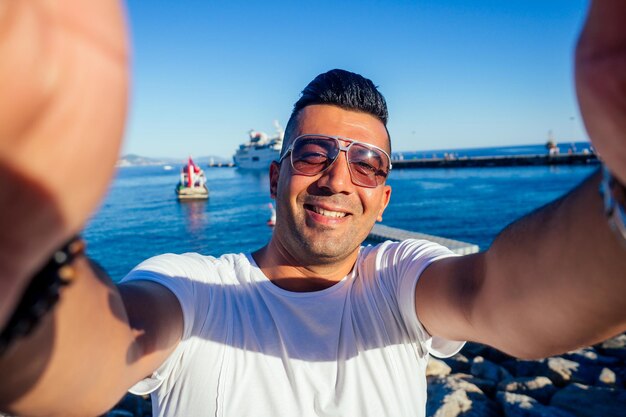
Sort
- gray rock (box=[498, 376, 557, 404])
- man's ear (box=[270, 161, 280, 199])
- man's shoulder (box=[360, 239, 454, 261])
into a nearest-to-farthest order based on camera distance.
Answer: man's shoulder (box=[360, 239, 454, 261])
man's ear (box=[270, 161, 280, 199])
gray rock (box=[498, 376, 557, 404])

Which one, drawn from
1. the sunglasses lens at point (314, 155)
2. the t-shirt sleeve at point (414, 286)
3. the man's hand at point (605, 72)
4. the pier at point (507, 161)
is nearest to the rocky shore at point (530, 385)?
the t-shirt sleeve at point (414, 286)

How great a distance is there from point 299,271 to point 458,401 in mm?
3114

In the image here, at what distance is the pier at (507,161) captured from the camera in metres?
50.6

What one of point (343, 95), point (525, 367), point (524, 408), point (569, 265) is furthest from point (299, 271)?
point (525, 367)

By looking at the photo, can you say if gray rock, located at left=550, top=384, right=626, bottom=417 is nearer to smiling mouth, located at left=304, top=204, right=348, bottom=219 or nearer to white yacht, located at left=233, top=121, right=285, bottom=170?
smiling mouth, located at left=304, top=204, right=348, bottom=219

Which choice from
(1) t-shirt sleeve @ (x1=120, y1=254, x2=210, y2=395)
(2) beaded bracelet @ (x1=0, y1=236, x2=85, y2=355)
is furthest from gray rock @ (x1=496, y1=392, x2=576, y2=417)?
(2) beaded bracelet @ (x1=0, y1=236, x2=85, y2=355)

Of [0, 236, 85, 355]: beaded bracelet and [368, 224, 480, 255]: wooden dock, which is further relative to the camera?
[368, 224, 480, 255]: wooden dock

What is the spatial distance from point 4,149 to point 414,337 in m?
1.78

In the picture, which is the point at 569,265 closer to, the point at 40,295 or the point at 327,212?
the point at 40,295

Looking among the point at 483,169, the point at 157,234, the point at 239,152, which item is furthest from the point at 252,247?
the point at 239,152

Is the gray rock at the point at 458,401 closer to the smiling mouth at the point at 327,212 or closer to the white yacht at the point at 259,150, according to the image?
the smiling mouth at the point at 327,212

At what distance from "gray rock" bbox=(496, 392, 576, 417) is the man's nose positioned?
11.2ft

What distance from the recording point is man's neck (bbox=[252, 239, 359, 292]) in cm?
210

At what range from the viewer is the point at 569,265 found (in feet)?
3.25
